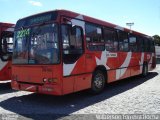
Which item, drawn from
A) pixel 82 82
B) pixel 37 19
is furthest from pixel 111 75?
pixel 37 19

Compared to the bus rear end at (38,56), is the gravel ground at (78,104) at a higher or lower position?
lower

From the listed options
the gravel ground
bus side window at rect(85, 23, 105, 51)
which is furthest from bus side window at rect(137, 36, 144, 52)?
bus side window at rect(85, 23, 105, 51)

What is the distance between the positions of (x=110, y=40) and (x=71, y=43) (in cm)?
344

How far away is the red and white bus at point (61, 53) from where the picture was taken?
8.11 metres

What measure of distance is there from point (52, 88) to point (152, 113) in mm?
2997

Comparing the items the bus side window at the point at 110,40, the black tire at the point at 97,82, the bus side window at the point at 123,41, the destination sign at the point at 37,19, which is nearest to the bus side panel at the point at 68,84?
the black tire at the point at 97,82

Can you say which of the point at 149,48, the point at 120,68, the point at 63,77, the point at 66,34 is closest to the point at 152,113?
the point at 63,77

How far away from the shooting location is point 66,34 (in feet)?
27.4

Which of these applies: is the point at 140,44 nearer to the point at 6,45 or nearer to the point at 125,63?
the point at 125,63

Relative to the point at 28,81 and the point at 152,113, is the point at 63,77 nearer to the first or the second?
the point at 28,81

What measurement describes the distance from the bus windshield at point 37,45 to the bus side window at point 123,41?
519cm

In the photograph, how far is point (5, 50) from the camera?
11594mm

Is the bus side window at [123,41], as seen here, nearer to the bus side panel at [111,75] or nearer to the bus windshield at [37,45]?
the bus side panel at [111,75]

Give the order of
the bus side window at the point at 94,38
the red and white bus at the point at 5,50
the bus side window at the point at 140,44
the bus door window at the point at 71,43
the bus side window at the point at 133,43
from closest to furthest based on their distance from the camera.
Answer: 1. the bus door window at the point at 71,43
2. the bus side window at the point at 94,38
3. the red and white bus at the point at 5,50
4. the bus side window at the point at 133,43
5. the bus side window at the point at 140,44
